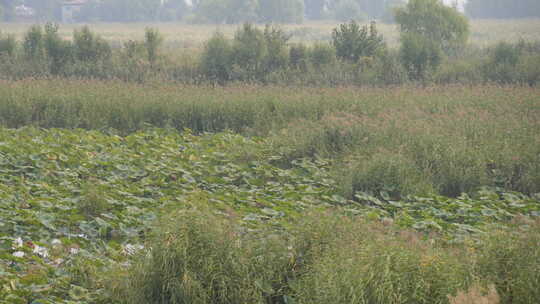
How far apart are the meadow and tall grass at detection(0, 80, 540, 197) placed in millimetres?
43

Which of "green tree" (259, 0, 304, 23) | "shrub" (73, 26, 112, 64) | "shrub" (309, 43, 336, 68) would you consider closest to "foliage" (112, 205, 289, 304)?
"shrub" (309, 43, 336, 68)

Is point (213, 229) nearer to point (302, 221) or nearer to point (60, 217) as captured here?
point (302, 221)

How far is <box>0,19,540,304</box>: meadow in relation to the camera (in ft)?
14.8

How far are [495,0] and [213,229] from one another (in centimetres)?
8133

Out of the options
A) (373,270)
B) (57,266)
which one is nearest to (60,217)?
(57,266)

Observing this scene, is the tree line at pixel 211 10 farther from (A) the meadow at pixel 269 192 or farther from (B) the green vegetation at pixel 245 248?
(B) the green vegetation at pixel 245 248

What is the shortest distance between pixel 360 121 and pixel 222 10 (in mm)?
58613

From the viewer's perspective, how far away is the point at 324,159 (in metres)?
9.27

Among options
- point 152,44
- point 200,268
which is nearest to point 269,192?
point 200,268

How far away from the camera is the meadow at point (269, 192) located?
4.50 metres

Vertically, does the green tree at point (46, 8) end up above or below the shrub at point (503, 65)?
above

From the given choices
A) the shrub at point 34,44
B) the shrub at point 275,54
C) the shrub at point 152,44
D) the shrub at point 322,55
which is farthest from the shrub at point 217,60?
the shrub at point 34,44

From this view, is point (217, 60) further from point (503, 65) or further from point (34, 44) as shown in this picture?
point (503, 65)

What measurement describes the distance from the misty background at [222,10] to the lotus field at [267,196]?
51.1m
